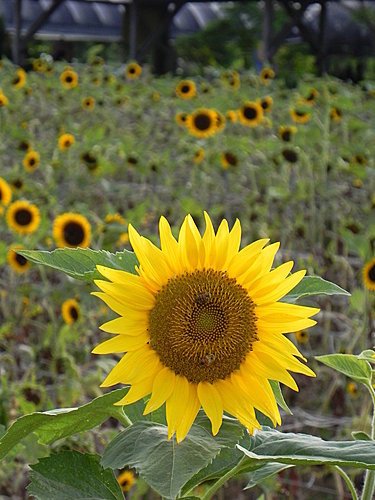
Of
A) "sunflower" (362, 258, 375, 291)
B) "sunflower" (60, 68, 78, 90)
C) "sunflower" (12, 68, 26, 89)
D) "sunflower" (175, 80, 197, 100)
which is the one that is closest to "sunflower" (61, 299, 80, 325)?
"sunflower" (362, 258, 375, 291)

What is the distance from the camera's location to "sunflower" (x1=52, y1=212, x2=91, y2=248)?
7.52 feet

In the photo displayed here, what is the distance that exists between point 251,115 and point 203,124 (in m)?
0.19

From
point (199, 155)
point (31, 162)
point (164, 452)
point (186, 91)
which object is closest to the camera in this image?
point (164, 452)

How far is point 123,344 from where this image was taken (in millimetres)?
606

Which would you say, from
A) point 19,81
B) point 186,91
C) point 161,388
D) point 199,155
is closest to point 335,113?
point 199,155

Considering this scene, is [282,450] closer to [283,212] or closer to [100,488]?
[100,488]

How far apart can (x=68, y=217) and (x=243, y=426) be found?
177cm

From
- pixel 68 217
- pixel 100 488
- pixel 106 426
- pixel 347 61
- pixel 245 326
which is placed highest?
pixel 245 326

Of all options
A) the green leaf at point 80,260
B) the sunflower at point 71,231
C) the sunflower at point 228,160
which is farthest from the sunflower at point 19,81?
the green leaf at point 80,260

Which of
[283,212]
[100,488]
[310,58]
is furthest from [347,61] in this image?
[100,488]

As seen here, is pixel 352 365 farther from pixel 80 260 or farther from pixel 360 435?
pixel 80 260

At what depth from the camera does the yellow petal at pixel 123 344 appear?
1.98 feet

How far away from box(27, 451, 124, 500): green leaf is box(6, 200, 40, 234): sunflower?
6.01 ft

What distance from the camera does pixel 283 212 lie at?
10.9ft
